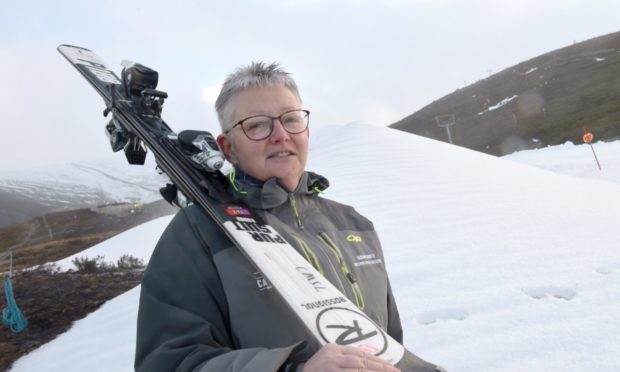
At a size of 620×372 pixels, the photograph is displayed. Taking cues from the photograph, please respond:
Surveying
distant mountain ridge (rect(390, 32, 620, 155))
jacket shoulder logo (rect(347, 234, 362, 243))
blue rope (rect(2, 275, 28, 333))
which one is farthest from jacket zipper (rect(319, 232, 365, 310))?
distant mountain ridge (rect(390, 32, 620, 155))

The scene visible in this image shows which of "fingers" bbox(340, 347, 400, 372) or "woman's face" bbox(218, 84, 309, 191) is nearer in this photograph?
"fingers" bbox(340, 347, 400, 372)

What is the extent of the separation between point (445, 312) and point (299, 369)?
272cm

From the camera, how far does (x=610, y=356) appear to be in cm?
245

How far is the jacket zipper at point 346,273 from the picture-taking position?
1585mm

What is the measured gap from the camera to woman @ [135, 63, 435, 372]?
1.13 meters

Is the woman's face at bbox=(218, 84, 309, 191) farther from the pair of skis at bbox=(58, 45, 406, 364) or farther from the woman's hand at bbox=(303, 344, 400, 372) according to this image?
the woman's hand at bbox=(303, 344, 400, 372)

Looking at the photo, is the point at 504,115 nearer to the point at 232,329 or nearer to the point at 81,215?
the point at 81,215

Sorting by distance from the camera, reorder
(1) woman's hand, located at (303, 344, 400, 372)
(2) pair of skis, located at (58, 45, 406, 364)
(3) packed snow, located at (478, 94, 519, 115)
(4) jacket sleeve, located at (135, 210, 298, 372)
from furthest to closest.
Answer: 1. (3) packed snow, located at (478, 94, 519, 115)
2. (2) pair of skis, located at (58, 45, 406, 364)
3. (4) jacket sleeve, located at (135, 210, 298, 372)
4. (1) woman's hand, located at (303, 344, 400, 372)

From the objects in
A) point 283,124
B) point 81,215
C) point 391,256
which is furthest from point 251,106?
point 81,215

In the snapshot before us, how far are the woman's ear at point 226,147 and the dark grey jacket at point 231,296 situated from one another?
0.56ft

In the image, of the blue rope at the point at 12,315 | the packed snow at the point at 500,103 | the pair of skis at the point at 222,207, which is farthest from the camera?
the packed snow at the point at 500,103

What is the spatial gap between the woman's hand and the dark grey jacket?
8cm

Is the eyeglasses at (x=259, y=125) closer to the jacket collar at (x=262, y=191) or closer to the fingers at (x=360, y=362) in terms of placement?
the jacket collar at (x=262, y=191)

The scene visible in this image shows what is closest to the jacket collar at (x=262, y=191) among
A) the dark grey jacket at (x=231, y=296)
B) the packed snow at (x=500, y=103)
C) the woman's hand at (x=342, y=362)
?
the dark grey jacket at (x=231, y=296)
